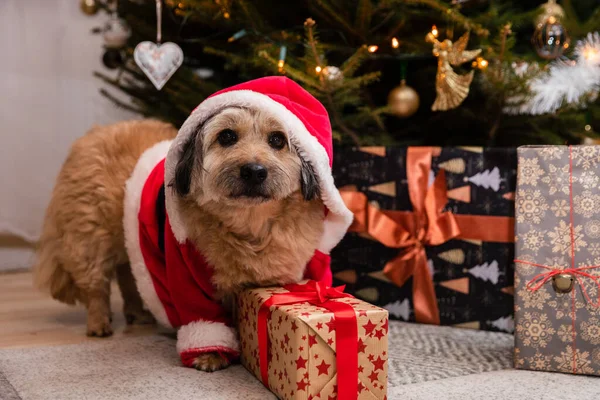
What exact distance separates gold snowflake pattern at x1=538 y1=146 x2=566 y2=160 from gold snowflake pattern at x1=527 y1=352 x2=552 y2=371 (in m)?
0.44

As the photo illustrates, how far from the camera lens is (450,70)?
1819 millimetres

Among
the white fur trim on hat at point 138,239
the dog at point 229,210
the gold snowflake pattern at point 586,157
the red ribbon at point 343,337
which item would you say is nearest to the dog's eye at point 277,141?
the dog at point 229,210

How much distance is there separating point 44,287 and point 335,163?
0.91 m

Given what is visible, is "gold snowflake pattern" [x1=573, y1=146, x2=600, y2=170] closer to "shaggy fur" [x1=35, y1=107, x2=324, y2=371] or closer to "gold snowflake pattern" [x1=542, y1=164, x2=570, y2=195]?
"gold snowflake pattern" [x1=542, y1=164, x2=570, y2=195]

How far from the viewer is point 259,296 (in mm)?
1311

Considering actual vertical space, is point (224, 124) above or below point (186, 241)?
above

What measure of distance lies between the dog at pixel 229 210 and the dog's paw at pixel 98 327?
221 mm

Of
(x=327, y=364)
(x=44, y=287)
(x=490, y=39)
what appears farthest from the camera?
(x=490, y=39)

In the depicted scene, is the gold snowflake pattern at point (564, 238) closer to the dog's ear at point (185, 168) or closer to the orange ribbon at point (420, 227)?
the orange ribbon at point (420, 227)

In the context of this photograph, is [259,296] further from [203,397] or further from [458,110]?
[458,110]

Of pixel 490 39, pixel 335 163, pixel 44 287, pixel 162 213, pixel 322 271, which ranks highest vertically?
pixel 490 39

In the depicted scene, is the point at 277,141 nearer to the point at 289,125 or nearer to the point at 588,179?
the point at 289,125

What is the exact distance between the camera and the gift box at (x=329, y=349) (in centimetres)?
112

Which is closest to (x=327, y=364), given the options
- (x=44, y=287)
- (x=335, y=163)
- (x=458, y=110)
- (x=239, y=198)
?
(x=239, y=198)
